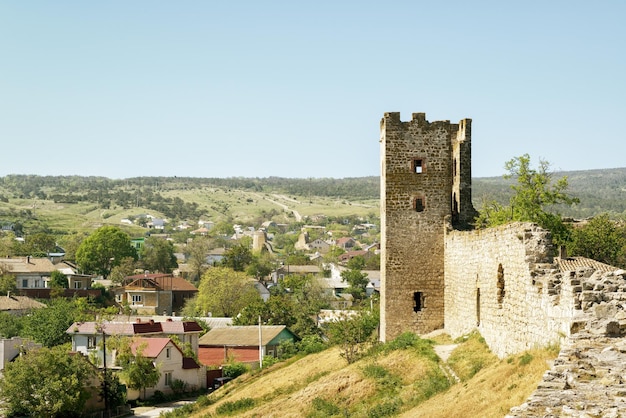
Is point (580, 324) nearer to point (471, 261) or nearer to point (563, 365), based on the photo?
point (563, 365)

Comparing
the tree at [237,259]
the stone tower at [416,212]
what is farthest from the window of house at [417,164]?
the tree at [237,259]

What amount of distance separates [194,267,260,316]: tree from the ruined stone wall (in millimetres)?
64507

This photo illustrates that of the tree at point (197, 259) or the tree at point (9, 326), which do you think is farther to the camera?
the tree at point (197, 259)

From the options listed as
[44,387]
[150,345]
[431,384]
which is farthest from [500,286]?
[150,345]

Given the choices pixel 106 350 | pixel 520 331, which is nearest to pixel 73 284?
pixel 106 350

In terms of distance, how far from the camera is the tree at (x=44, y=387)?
49.2m

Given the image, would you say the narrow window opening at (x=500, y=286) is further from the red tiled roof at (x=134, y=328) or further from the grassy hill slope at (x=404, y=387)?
the red tiled roof at (x=134, y=328)

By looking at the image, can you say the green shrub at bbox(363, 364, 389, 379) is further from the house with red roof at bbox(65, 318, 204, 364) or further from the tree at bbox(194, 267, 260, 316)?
the tree at bbox(194, 267, 260, 316)

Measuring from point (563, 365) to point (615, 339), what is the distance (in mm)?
1507

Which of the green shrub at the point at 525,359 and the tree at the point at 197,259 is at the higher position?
the green shrub at the point at 525,359

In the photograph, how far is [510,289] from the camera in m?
22.7

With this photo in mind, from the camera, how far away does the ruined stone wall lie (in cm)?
1842

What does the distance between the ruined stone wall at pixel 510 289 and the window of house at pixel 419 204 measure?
2.30 m

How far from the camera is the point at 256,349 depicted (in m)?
67.5
